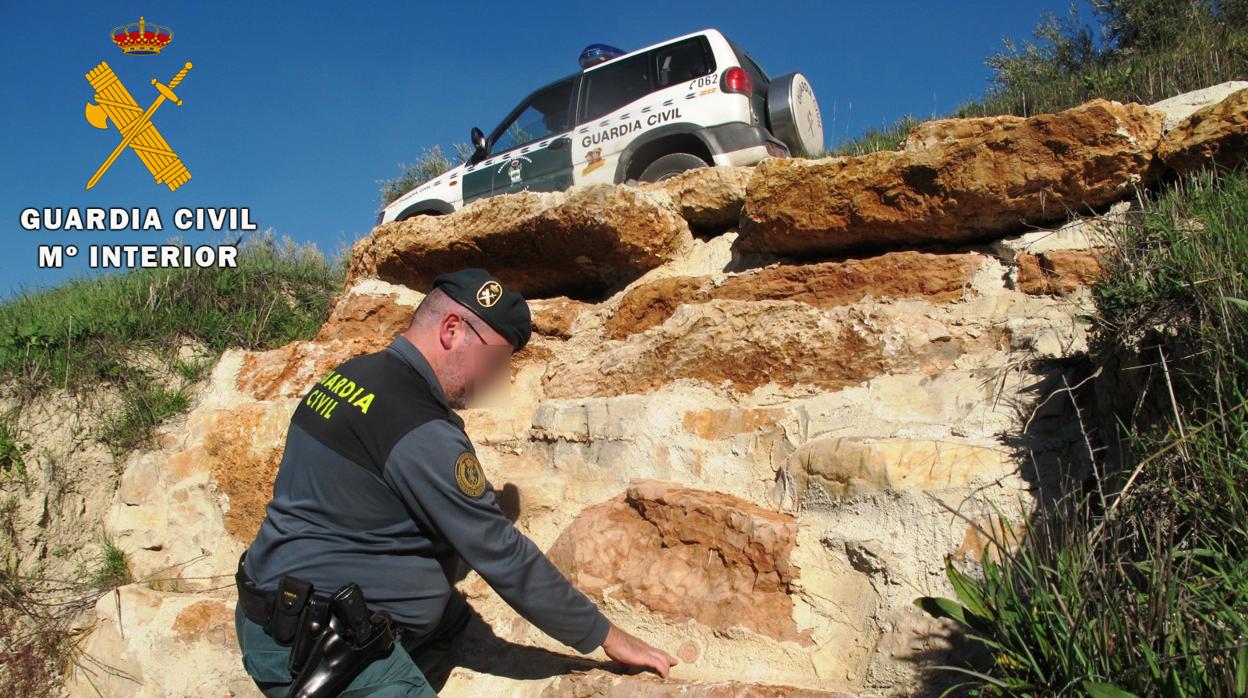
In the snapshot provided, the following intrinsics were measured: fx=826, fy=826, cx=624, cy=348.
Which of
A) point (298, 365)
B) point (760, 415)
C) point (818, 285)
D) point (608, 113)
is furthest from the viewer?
point (608, 113)

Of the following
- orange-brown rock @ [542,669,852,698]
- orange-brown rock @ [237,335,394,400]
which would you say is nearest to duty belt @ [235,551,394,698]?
orange-brown rock @ [542,669,852,698]

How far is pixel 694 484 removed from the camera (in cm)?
309

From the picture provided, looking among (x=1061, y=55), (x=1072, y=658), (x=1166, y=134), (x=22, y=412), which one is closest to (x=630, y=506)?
(x=1072, y=658)

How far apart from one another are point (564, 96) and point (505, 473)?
5152 mm

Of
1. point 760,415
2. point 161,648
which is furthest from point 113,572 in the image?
point 760,415

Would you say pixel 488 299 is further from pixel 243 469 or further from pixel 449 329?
pixel 243 469

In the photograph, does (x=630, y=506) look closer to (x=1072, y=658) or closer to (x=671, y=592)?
(x=671, y=592)

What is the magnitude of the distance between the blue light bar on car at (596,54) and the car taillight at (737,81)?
1519 millimetres

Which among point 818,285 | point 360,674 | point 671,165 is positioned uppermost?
point 671,165

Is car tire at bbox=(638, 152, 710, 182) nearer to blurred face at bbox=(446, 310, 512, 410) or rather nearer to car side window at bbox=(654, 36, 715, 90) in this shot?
car side window at bbox=(654, 36, 715, 90)

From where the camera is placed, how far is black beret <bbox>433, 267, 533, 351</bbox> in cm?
259

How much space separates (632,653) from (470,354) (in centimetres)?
105

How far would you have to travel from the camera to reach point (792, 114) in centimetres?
650

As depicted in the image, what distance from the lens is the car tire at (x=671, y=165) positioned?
250 inches
